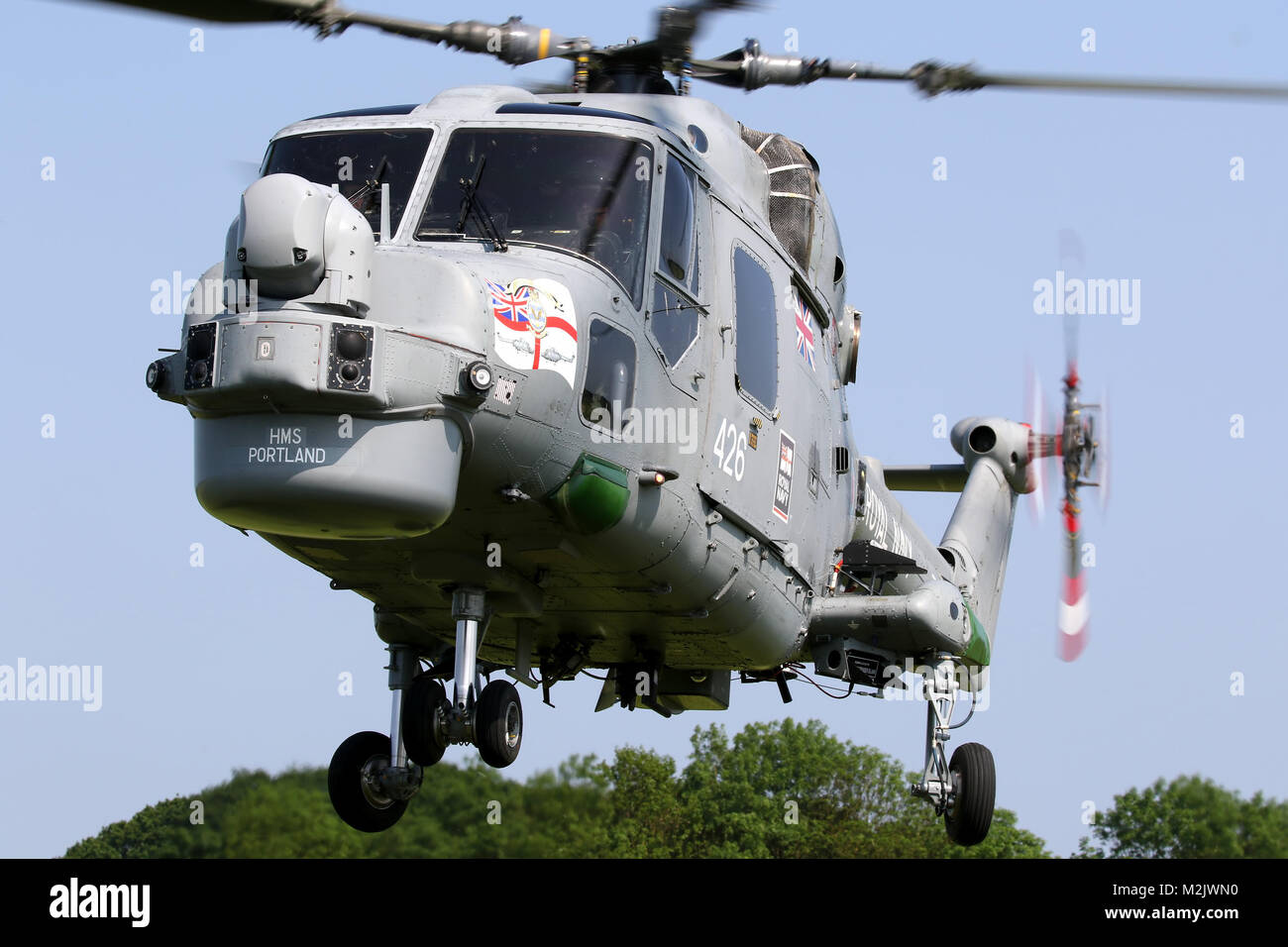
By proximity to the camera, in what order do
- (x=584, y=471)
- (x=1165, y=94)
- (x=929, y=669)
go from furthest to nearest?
(x=929, y=669) → (x=1165, y=94) → (x=584, y=471)

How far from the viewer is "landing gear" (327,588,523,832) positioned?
1113 cm

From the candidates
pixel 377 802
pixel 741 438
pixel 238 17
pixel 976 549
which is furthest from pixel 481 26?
pixel 976 549

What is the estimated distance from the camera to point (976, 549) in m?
17.6

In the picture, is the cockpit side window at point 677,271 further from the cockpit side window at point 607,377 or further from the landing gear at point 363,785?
the landing gear at point 363,785

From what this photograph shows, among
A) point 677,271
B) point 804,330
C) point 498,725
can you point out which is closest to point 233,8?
point 677,271

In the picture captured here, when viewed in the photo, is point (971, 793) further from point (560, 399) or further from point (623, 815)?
point (623, 815)

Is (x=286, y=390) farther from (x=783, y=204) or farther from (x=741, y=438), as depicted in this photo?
(x=783, y=204)

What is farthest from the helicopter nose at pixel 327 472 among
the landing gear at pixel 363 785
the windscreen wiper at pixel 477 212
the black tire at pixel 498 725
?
the landing gear at pixel 363 785

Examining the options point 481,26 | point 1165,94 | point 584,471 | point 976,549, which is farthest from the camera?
point 976,549

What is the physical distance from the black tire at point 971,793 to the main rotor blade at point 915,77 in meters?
4.65

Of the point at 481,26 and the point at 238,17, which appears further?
the point at 481,26

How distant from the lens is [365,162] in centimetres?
1159

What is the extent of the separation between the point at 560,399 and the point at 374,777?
3728 mm

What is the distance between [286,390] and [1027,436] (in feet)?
34.2
